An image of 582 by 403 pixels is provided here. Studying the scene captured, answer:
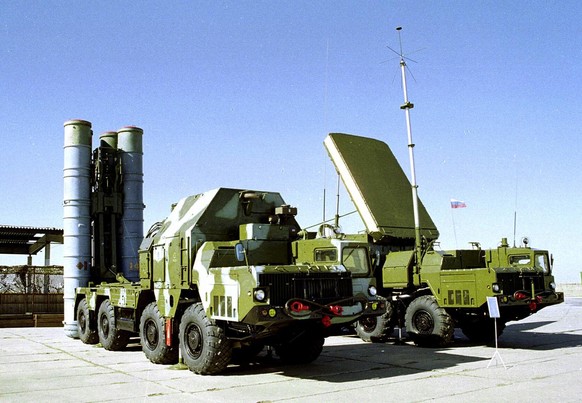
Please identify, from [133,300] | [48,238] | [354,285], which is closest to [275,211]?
[354,285]

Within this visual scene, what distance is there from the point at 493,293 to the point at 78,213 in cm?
1097

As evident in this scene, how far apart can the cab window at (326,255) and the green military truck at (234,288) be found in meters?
0.02

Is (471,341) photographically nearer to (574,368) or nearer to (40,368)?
(574,368)

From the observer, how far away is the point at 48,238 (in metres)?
21.9

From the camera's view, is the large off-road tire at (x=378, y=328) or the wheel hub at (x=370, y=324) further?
the wheel hub at (x=370, y=324)

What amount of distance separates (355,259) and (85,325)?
318 inches

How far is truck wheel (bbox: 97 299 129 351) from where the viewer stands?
13227 mm

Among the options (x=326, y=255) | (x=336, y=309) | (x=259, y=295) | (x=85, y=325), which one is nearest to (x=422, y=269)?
(x=326, y=255)

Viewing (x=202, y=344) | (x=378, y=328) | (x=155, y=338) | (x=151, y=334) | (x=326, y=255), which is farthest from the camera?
(x=378, y=328)

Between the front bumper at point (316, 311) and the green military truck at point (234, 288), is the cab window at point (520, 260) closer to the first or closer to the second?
the green military truck at point (234, 288)

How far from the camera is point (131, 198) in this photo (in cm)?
1734

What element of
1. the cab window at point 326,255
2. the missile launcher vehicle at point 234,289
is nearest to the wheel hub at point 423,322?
the missile launcher vehicle at point 234,289

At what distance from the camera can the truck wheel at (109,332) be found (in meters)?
13.2

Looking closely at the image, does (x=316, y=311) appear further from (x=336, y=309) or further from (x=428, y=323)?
(x=428, y=323)
